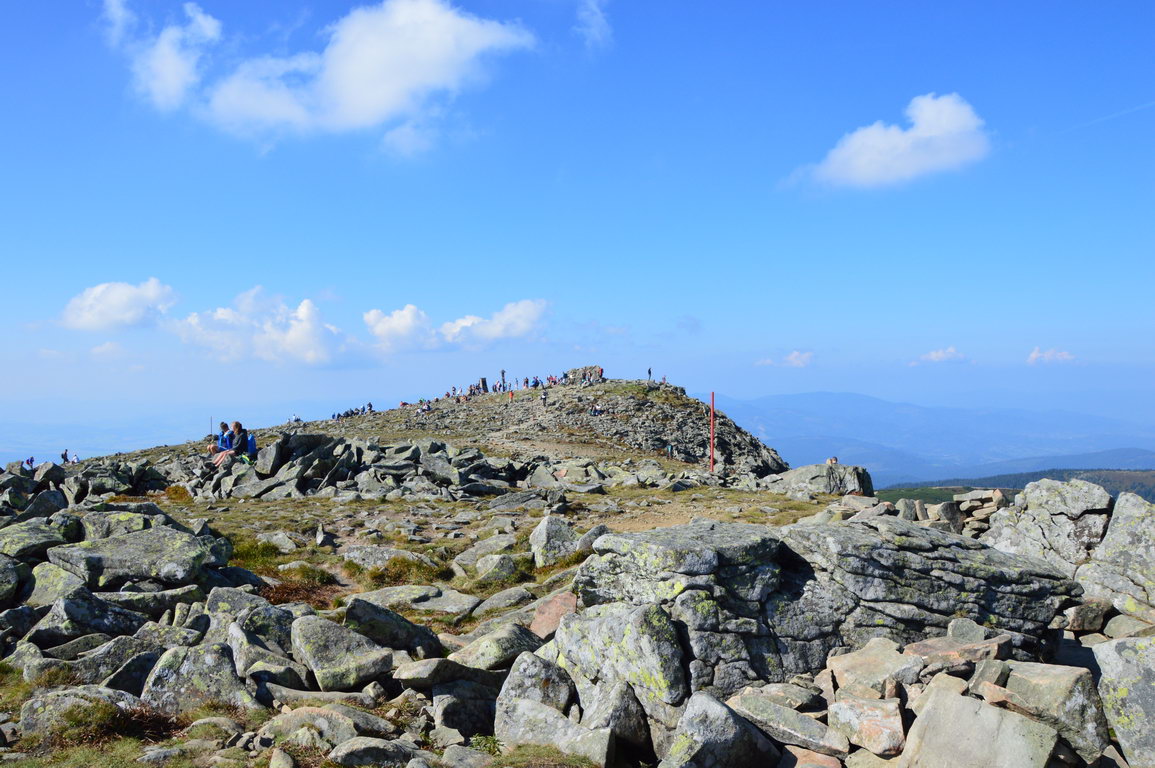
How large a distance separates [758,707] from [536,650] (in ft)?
15.4

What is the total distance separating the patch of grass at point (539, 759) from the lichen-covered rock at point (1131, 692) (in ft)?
25.5

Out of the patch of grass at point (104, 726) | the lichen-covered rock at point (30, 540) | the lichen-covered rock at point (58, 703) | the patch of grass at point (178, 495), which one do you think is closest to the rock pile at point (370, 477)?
the patch of grass at point (178, 495)

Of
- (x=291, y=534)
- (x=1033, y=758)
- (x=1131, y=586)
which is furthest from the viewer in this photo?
(x=291, y=534)

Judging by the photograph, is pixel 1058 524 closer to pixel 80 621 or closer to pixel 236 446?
pixel 80 621

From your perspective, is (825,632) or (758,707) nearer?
(758,707)

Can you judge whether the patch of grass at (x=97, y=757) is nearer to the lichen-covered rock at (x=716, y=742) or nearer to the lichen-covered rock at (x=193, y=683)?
the lichen-covered rock at (x=193, y=683)

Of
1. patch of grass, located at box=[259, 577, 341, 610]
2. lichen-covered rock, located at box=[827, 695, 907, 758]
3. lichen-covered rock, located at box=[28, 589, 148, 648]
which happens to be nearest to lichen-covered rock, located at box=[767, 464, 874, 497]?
patch of grass, located at box=[259, 577, 341, 610]

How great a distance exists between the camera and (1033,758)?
909 centimetres

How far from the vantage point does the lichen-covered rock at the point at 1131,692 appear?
33.3 ft

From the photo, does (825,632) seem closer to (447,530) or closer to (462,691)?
(462,691)

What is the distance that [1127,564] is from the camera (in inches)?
600

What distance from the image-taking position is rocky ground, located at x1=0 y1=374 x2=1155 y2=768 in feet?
33.8

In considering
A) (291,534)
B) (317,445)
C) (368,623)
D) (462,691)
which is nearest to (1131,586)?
(462,691)

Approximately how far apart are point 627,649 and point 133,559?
14.0 metres
